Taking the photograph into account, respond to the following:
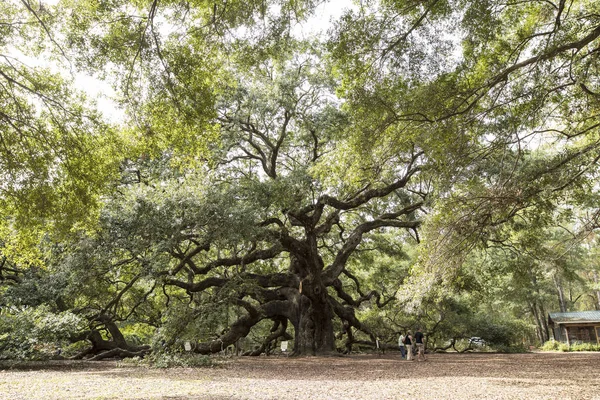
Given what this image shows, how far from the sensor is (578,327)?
25859 millimetres

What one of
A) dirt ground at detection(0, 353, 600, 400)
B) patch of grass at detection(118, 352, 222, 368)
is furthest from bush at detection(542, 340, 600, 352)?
patch of grass at detection(118, 352, 222, 368)

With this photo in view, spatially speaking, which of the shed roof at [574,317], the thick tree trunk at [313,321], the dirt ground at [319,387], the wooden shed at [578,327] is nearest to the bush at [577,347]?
the wooden shed at [578,327]

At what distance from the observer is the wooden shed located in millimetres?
25125

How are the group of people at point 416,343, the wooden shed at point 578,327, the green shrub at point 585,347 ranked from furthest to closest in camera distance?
the wooden shed at point 578,327 → the green shrub at point 585,347 → the group of people at point 416,343

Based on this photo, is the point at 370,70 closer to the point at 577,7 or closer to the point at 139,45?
the point at 139,45

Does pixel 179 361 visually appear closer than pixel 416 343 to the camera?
Yes

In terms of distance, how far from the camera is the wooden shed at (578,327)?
25125 millimetres

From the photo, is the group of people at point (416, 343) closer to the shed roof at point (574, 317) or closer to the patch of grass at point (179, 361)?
the patch of grass at point (179, 361)

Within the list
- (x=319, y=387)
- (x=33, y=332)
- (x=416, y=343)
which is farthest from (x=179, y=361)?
(x=416, y=343)

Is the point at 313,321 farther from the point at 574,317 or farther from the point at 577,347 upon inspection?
the point at 574,317

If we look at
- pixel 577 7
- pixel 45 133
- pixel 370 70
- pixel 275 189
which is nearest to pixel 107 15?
pixel 45 133

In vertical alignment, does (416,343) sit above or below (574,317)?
below

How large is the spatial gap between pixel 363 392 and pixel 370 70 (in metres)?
5.42

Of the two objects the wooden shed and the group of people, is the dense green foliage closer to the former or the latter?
the group of people
